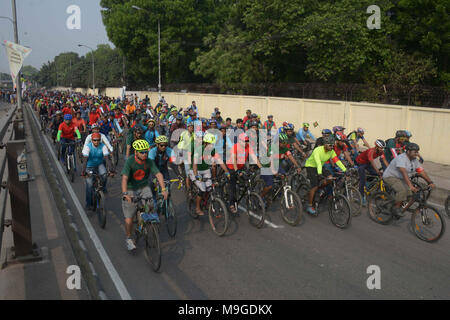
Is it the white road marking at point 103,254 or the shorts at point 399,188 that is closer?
the white road marking at point 103,254

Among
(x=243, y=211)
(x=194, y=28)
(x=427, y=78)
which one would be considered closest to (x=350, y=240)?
(x=243, y=211)

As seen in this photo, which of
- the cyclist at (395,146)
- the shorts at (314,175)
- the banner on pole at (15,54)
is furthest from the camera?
the banner on pole at (15,54)

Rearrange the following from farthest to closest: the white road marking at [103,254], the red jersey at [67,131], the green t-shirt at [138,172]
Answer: the red jersey at [67,131] < the green t-shirt at [138,172] < the white road marking at [103,254]

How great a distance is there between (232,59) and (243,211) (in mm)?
26189

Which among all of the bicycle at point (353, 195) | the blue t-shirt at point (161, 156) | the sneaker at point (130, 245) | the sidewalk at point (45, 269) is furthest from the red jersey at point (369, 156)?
the sidewalk at point (45, 269)

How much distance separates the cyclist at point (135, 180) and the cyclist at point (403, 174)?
181 inches

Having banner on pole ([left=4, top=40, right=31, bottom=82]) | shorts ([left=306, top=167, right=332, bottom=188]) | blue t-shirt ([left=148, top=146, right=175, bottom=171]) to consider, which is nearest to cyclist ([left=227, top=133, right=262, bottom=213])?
shorts ([left=306, top=167, right=332, bottom=188])

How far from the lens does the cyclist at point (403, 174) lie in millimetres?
7836

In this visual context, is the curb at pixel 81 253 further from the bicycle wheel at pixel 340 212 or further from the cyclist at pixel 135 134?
the bicycle wheel at pixel 340 212

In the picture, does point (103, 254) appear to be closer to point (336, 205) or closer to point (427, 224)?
point (336, 205)

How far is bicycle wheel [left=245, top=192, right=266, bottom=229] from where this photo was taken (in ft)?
26.0

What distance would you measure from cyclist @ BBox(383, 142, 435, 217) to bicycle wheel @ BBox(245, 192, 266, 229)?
266 cm

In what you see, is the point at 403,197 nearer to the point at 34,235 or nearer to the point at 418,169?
the point at 418,169
